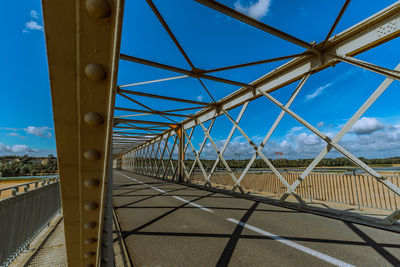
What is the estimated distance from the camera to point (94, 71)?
2.73 feet

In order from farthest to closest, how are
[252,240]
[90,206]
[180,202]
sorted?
[180,202]
[252,240]
[90,206]

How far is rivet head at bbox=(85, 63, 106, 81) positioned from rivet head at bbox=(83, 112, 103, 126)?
17 cm

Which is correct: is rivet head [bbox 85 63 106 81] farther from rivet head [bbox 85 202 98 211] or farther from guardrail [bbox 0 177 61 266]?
guardrail [bbox 0 177 61 266]

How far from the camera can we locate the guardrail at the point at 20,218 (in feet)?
10.0

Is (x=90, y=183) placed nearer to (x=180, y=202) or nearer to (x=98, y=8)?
(x=98, y=8)

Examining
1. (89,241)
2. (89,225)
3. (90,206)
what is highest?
(90,206)

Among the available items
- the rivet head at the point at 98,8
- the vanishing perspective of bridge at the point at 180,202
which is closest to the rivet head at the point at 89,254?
the vanishing perspective of bridge at the point at 180,202

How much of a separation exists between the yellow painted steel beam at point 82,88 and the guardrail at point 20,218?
334 centimetres

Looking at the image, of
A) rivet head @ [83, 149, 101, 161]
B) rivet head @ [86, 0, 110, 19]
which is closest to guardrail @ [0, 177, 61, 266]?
rivet head @ [83, 149, 101, 161]

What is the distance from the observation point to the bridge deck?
10.2 feet

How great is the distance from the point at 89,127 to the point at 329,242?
4.76 metres

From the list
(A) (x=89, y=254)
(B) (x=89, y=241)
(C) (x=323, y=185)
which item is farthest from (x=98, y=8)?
(C) (x=323, y=185)

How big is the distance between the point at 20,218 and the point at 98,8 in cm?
485

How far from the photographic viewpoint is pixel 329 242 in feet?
12.0
